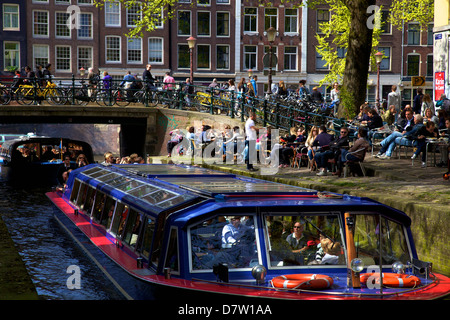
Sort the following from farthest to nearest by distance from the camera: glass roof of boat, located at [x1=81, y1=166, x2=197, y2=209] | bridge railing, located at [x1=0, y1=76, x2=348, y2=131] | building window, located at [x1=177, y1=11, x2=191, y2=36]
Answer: building window, located at [x1=177, y1=11, x2=191, y2=36] → bridge railing, located at [x1=0, y1=76, x2=348, y2=131] → glass roof of boat, located at [x1=81, y1=166, x2=197, y2=209]

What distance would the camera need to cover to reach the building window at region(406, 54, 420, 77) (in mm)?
48969

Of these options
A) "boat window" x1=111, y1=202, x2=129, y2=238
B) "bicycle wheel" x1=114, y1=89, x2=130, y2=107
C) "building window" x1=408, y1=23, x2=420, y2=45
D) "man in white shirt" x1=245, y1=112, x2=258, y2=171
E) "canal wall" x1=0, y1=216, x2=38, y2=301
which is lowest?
"canal wall" x1=0, y1=216, x2=38, y2=301

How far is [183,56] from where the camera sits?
46812 millimetres

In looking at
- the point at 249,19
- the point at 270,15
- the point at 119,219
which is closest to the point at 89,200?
the point at 119,219

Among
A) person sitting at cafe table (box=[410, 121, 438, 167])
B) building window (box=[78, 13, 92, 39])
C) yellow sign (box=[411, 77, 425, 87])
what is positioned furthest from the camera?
building window (box=[78, 13, 92, 39])

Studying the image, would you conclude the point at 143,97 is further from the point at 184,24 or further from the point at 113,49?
the point at 184,24

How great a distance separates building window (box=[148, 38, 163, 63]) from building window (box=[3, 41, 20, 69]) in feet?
28.3

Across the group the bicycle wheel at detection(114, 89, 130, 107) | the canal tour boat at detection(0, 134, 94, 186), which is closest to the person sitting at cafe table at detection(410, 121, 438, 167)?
the canal tour boat at detection(0, 134, 94, 186)

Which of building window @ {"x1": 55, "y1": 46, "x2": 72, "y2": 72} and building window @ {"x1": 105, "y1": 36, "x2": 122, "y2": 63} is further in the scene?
building window @ {"x1": 105, "y1": 36, "x2": 122, "y2": 63}

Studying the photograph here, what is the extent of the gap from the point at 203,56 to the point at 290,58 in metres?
6.30

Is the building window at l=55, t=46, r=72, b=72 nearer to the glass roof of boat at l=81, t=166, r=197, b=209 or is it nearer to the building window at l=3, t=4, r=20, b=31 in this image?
the building window at l=3, t=4, r=20, b=31

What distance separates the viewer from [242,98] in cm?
2345

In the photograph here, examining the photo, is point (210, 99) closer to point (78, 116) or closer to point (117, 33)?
point (78, 116)

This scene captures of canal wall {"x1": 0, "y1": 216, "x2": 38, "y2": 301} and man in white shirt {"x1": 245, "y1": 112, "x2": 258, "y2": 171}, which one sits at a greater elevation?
man in white shirt {"x1": 245, "y1": 112, "x2": 258, "y2": 171}
